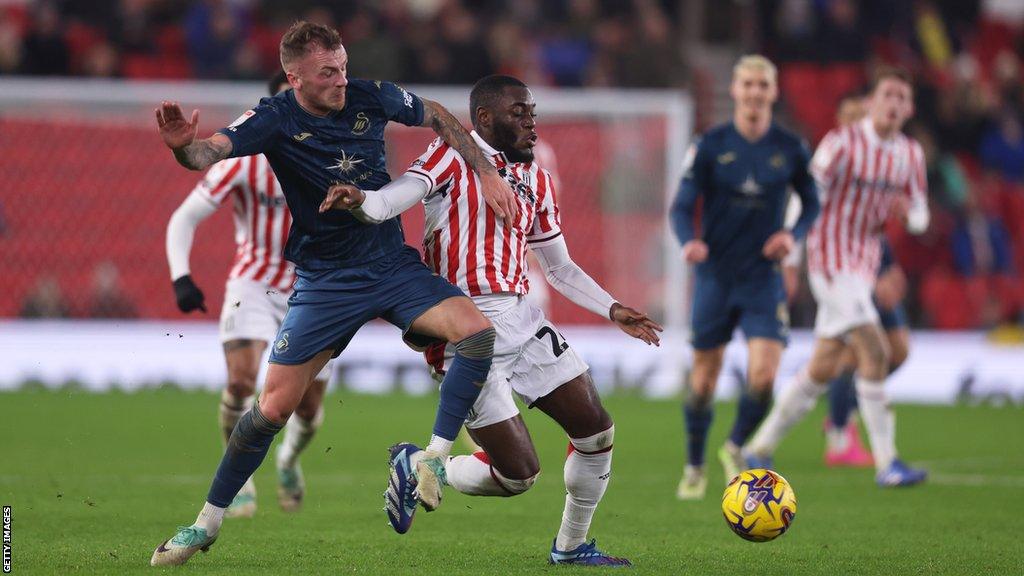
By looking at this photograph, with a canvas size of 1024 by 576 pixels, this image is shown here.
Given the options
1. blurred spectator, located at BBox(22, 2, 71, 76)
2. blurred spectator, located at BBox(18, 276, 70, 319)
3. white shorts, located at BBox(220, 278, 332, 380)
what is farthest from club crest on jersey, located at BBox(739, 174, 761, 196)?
blurred spectator, located at BBox(22, 2, 71, 76)

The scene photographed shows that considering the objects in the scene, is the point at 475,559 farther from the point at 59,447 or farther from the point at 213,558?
the point at 59,447

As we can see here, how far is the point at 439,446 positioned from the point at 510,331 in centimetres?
71

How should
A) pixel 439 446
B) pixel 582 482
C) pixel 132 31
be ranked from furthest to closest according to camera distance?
pixel 132 31 → pixel 582 482 → pixel 439 446

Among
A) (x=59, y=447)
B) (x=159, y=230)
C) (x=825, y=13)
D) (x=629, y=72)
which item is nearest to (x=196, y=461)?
(x=59, y=447)

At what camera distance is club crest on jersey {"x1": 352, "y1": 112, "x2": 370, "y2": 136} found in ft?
19.9

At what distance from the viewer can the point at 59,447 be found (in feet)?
36.4

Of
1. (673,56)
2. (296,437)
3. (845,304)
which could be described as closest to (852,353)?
(845,304)

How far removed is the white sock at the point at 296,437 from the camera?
8234mm

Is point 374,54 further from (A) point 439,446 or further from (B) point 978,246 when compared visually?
(A) point 439,446

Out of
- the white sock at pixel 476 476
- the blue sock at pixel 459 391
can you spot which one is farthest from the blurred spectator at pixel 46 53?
the blue sock at pixel 459 391

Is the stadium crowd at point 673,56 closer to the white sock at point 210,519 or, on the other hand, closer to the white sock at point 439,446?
the white sock at point 210,519

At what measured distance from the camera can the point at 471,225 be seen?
6188 mm

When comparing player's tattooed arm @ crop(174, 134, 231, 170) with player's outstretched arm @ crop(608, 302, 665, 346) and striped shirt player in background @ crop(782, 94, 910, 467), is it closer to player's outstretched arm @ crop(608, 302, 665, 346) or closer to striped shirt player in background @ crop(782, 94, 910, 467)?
player's outstretched arm @ crop(608, 302, 665, 346)

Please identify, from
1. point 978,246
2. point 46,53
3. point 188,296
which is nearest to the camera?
point 188,296
